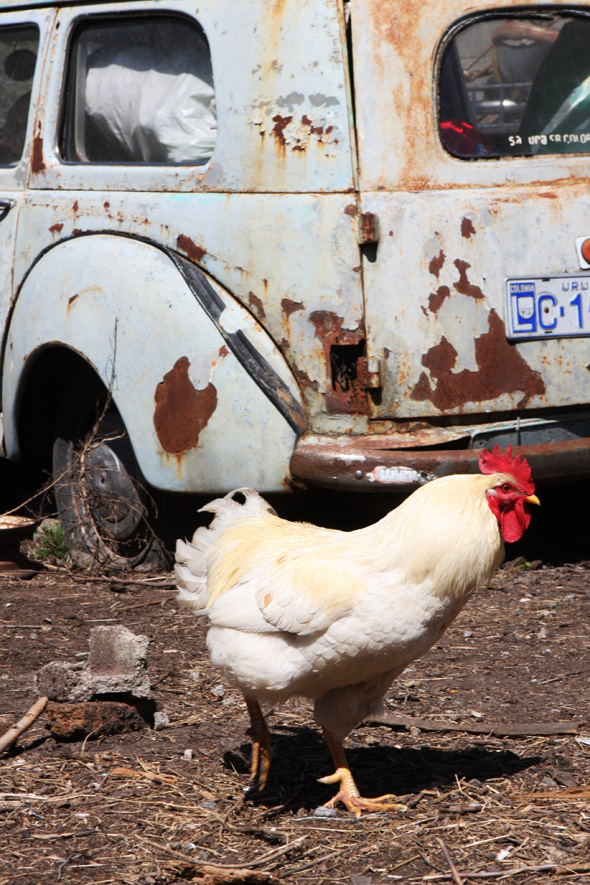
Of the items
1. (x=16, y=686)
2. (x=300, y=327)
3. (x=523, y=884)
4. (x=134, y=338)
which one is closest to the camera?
(x=523, y=884)

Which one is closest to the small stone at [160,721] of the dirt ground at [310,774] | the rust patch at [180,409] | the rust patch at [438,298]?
the dirt ground at [310,774]

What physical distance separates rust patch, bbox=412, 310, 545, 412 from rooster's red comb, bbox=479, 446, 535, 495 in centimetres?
121

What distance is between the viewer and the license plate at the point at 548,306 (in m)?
4.59

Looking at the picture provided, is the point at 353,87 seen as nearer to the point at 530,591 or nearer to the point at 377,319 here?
the point at 377,319

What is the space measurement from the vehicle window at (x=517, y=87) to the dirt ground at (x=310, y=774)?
2.29m

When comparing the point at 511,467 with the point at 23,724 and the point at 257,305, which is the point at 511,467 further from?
the point at 23,724

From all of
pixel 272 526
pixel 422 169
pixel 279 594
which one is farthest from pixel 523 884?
pixel 422 169

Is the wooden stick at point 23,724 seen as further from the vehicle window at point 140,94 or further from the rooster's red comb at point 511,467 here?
the vehicle window at point 140,94

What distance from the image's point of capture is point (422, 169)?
4.54 metres

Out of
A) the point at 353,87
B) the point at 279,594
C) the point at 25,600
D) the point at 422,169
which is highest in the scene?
the point at 353,87

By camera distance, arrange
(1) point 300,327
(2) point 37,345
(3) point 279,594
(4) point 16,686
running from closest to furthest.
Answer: (3) point 279,594 < (4) point 16,686 < (1) point 300,327 < (2) point 37,345

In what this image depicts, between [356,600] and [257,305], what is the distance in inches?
78.3

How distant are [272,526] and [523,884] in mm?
1523

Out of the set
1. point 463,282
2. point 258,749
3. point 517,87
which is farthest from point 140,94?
point 258,749
